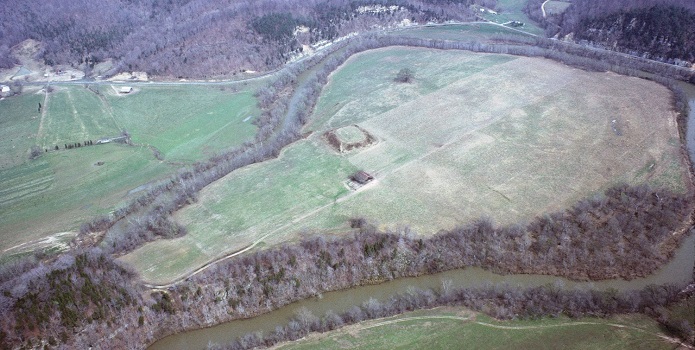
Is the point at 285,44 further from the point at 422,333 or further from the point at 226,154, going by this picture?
the point at 422,333

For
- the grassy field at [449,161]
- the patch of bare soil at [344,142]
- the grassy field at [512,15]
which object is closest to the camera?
the grassy field at [449,161]

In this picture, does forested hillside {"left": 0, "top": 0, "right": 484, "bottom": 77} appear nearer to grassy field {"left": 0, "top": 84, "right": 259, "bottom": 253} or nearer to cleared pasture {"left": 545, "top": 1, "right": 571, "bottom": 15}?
grassy field {"left": 0, "top": 84, "right": 259, "bottom": 253}

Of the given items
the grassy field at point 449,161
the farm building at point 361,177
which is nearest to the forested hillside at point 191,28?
the grassy field at point 449,161

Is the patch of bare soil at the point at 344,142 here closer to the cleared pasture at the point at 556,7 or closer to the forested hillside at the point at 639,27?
the forested hillside at the point at 639,27

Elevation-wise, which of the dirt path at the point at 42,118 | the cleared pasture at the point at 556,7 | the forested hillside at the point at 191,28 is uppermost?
the cleared pasture at the point at 556,7

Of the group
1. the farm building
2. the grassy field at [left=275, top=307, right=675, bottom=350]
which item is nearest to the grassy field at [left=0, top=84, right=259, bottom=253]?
the farm building

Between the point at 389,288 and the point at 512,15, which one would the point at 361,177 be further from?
the point at 512,15

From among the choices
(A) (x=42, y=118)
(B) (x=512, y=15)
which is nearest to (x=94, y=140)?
(A) (x=42, y=118)

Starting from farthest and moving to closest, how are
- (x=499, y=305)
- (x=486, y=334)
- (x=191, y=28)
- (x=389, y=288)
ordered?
(x=191, y=28) → (x=389, y=288) → (x=499, y=305) → (x=486, y=334)
